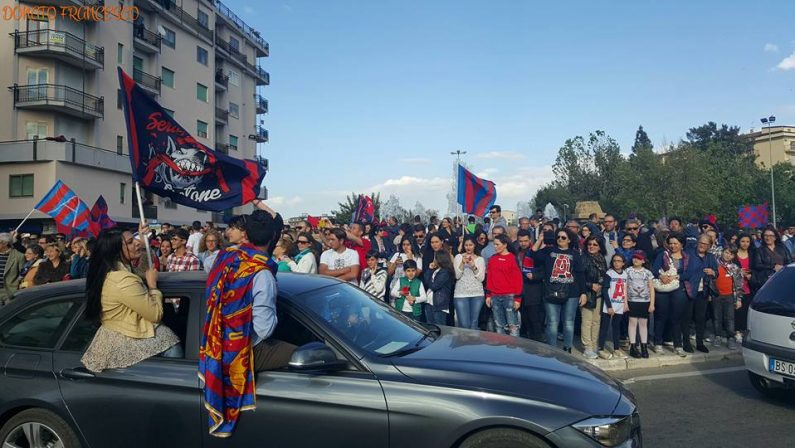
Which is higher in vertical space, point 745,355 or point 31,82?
point 31,82

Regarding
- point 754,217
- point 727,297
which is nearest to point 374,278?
point 727,297

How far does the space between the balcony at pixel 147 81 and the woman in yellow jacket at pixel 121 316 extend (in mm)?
36899

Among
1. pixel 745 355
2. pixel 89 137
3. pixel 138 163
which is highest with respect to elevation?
pixel 89 137

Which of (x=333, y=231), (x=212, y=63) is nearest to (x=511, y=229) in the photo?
(x=333, y=231)

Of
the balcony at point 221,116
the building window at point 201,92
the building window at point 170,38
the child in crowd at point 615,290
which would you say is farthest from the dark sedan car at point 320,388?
the balcony at point 221,116

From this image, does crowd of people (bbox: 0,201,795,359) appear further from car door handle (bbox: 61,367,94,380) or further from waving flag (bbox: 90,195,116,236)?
waving flag (bbox: 90,195,116,236)

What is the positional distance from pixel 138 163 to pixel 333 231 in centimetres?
340

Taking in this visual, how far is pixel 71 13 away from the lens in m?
31.9

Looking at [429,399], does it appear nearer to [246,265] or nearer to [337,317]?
[337,317]

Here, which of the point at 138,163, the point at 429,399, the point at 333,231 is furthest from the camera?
the point at 333,231

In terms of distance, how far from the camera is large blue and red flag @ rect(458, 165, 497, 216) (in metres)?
12.8

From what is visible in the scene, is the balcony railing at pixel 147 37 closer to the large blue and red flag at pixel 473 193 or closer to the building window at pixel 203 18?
the building window at pixel 203 18

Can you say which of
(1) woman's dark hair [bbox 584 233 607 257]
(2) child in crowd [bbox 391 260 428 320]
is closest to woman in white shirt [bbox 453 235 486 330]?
(2) child in crowd [bbox 391 260 428 320]

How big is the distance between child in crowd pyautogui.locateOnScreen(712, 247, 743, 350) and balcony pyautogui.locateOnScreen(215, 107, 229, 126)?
4560cm
